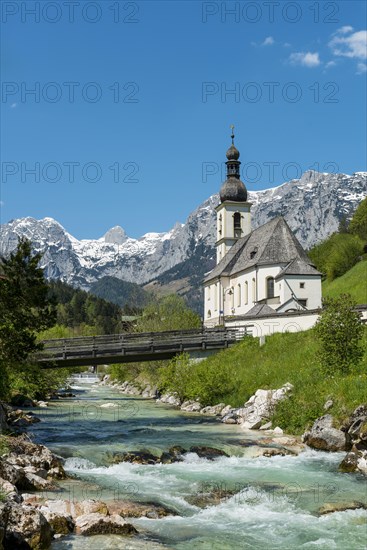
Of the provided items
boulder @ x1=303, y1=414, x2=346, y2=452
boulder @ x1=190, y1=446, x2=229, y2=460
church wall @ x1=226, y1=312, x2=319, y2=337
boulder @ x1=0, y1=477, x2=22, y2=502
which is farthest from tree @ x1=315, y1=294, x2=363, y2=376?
boulder @ x1=0, y1=477, x2=22, y2=502

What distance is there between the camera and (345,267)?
84.6m

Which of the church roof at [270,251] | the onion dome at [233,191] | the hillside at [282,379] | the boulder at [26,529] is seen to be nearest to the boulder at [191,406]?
the hillside at [282,379]

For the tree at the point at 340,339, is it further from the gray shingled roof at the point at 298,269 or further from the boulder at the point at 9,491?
the gray shingled roof at the point at 298,269

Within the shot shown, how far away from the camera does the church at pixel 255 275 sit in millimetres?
47875

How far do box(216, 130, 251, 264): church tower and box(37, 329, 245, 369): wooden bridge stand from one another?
3377 centimetres

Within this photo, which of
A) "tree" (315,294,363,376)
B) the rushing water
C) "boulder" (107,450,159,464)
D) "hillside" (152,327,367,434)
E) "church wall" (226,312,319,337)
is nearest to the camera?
the rushing water

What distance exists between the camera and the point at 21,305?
84.7 feet

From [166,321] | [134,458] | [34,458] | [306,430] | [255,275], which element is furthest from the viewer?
[255,275]

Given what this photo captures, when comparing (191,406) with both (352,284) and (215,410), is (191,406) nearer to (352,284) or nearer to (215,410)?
(215,410)

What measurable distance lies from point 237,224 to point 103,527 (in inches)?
2801

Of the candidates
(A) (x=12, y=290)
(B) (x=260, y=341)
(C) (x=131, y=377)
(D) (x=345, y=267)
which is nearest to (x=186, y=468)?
(A) (x=12, y=290)

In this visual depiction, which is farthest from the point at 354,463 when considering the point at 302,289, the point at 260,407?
the point at 302,289

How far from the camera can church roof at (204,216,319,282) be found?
60125 mm

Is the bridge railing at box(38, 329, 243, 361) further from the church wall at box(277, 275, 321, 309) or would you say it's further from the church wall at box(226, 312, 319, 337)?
the church wall at box(277, 275, 321, 309)
